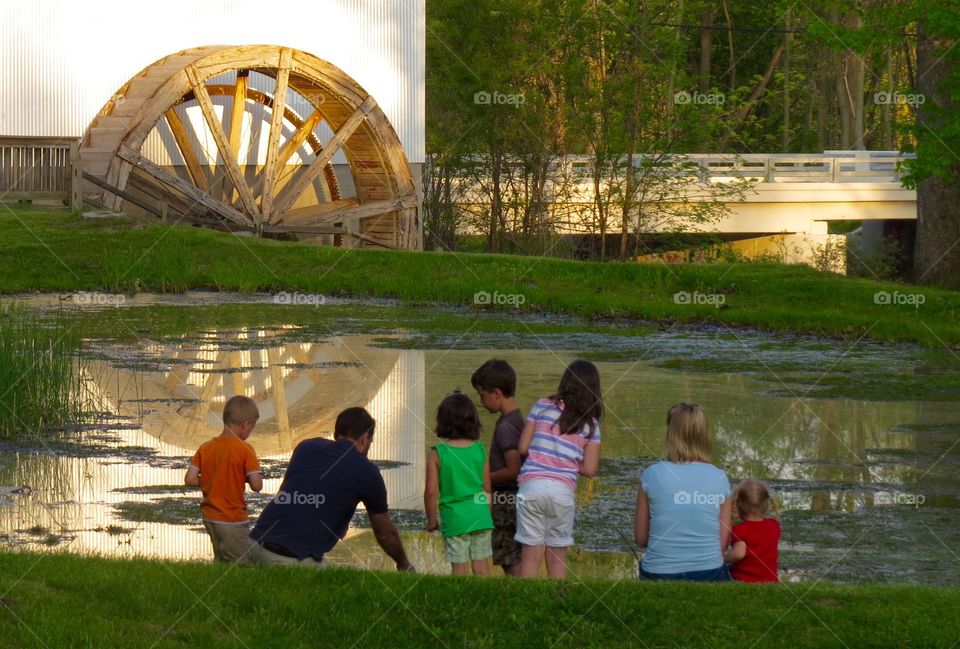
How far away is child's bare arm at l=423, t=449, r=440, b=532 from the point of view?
779cm

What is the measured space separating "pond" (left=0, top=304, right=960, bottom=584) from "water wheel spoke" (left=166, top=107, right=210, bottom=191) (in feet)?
33.6

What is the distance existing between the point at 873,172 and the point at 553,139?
1118 centimetres

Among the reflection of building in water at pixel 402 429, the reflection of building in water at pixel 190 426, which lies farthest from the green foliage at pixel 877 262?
the reflection of building in water at pixel 402 429

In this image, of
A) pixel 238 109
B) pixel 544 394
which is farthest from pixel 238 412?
pixel 238 109

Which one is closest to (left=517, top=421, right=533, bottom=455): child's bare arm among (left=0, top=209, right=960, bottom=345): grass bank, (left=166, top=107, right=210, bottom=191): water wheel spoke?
(left=0, top=209, right=960, bottom=345): grass bank

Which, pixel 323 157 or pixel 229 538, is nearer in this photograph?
pixel 229 538

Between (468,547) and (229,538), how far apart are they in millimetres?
1196

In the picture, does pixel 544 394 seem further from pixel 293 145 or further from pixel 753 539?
pixel 293 145

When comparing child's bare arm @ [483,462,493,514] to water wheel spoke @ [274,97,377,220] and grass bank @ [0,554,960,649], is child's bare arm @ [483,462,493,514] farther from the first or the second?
water wheel spoke @ [274,97,377,220]

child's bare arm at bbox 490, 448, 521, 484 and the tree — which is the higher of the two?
the tree

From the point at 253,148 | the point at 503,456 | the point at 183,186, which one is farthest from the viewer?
the point at 253,148

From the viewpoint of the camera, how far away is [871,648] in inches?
274

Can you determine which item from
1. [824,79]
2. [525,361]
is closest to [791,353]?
[525,361]

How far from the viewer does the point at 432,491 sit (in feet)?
25.7
